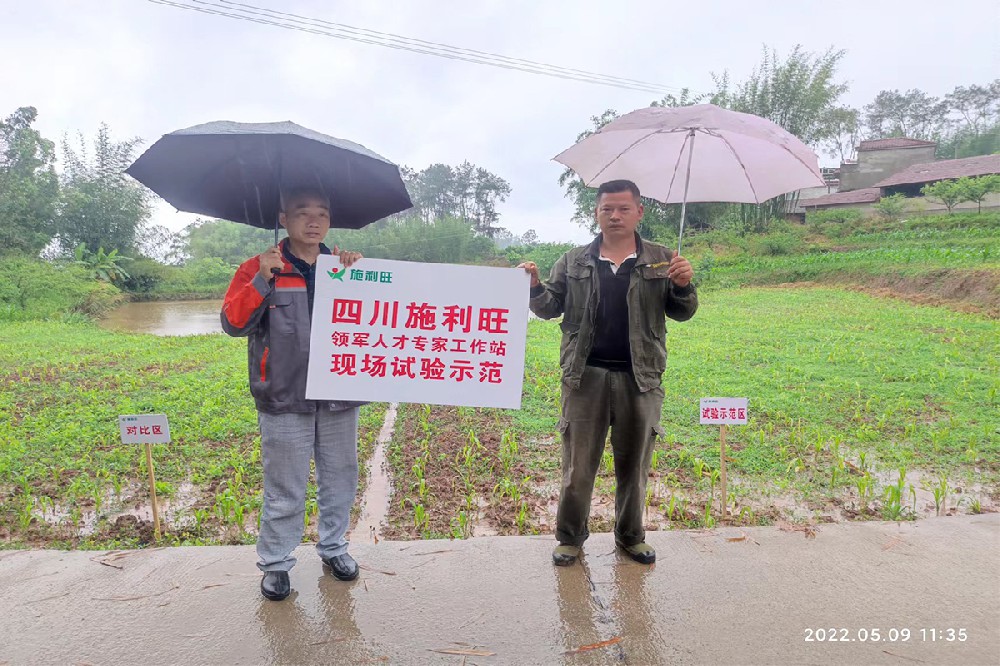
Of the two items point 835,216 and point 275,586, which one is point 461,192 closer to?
point 835,216

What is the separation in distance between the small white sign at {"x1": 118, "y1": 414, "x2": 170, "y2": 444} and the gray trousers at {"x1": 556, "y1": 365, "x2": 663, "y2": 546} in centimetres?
198

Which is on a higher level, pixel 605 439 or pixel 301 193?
pixel 301 193

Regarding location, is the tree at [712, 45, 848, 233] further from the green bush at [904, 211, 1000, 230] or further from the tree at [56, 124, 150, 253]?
the tree at [56, 124, 150, 253]

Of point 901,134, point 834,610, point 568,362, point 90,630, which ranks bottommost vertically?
point 90,630

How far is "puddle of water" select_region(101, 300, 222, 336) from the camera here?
1545 cm

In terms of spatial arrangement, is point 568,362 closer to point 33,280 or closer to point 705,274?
point 705,274

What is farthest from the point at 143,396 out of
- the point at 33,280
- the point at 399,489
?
the point at 33,280

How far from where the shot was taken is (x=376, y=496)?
366 cm

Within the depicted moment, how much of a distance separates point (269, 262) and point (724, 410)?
7.80ft

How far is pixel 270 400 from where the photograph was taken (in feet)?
7.35

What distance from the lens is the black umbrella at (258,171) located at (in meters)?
2.12

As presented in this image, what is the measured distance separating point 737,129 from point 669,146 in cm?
31

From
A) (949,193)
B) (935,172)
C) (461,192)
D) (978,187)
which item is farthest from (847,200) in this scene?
(461,192)
